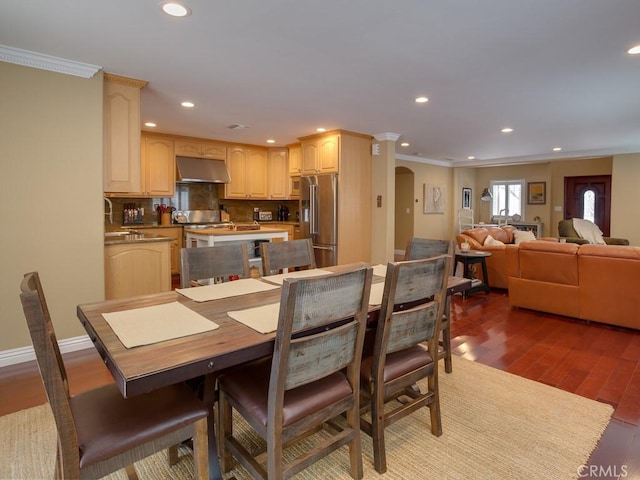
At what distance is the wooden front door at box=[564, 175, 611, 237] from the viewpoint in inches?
343

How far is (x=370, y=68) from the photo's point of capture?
293 cm

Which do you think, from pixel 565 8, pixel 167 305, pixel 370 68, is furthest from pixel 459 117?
pixel 167 305

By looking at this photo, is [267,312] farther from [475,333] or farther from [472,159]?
[472,159]

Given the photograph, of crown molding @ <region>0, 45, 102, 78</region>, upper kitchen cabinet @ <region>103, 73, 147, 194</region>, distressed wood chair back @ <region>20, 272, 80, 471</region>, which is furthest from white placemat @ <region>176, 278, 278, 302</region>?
crown molding @ <region>0, 45, 102, 78</region>

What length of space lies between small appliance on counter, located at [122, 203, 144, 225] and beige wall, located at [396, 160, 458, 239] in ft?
16.8

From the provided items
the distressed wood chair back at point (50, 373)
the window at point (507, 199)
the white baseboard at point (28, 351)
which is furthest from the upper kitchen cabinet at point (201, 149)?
the window at point (507, 199)

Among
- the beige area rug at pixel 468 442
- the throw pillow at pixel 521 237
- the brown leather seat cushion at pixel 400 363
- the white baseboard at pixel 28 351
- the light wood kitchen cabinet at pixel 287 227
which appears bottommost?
the beige area rug at pixel 468 442

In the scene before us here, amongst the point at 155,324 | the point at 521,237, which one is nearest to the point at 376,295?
the point at 155,324

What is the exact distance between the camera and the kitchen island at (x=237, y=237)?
4.55 meters

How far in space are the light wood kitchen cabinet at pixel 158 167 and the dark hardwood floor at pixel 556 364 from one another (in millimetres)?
3132

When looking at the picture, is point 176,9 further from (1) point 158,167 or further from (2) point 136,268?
(1) point 158,167

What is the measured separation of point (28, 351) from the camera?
2840 mm

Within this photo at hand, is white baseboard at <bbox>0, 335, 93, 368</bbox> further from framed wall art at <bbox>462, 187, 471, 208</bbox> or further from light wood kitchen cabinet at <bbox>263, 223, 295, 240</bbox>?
framed wall art at <bbox>462, 187, 471, 208</bbox>

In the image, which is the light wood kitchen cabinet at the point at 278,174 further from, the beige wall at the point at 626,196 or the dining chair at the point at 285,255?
the beige wall at the point at 626,196
